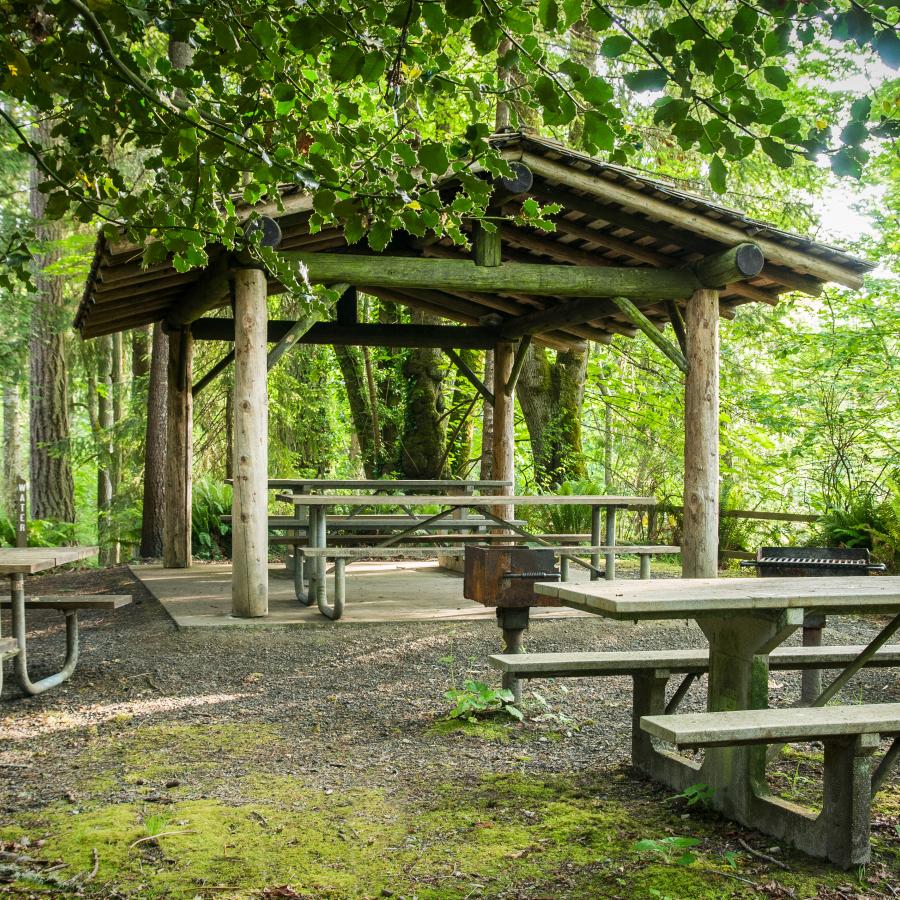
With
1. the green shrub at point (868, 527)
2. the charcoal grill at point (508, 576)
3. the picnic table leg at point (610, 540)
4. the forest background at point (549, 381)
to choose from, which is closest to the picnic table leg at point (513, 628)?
the charcoal grill at point (508, 576)

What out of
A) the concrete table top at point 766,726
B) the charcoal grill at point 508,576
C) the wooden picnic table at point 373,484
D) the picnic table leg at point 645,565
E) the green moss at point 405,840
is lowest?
the green moss at point 405,840

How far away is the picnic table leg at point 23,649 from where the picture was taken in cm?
523

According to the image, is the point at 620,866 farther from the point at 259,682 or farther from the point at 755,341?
the point at 755,341

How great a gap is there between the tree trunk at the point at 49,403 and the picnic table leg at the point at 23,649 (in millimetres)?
9237

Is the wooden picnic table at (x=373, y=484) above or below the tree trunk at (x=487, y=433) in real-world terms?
below

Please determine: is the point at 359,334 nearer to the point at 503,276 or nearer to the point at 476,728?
the point at 503,276

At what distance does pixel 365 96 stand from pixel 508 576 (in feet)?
8.04

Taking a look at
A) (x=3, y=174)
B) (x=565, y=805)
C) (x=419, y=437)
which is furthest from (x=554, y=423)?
(x=565, y=805)

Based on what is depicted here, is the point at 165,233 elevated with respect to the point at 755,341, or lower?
lower

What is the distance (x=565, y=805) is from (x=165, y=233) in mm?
2567

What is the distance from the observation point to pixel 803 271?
8414 mm

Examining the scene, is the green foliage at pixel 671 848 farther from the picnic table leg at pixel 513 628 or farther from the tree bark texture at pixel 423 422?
the tree bark texture at pixel 423 422

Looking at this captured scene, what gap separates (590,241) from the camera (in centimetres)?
917

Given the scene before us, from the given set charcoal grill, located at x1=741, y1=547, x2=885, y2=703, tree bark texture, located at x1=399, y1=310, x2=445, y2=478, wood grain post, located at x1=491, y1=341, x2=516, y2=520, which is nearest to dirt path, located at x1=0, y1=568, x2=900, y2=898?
charcoal grill, located at x1=741, y1=547, x2=885, y2=703
